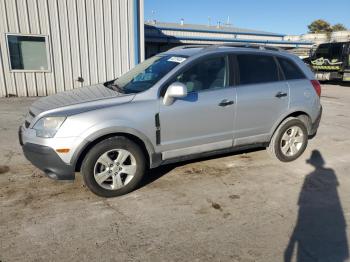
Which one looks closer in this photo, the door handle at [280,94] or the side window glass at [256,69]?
the side window glass at [256,69]

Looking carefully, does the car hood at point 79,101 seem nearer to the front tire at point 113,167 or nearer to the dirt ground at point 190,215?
the front tire at point 113,167

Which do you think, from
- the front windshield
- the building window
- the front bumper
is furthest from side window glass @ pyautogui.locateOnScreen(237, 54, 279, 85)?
the building window

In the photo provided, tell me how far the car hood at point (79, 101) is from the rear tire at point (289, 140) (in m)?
2.47

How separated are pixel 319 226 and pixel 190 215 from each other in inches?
51.7

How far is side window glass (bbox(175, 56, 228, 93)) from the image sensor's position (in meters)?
3.96

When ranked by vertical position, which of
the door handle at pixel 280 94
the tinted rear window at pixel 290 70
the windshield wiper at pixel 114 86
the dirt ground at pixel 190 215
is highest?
the tinted rear window at pixel 290 70

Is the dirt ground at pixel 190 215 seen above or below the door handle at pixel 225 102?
below

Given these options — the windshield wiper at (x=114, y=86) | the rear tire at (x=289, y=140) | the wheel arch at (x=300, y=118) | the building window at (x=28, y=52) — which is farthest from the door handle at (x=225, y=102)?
the building window at (x=28, y=52)

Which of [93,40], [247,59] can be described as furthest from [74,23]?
[247,59]

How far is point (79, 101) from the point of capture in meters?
3.61

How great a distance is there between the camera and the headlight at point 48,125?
332 cm

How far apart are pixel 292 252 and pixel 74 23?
10.1m

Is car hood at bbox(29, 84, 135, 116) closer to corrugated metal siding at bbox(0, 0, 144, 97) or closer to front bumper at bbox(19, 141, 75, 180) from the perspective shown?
front bumper at bbox(19, 141, 75, 180)

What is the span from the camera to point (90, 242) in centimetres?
282
